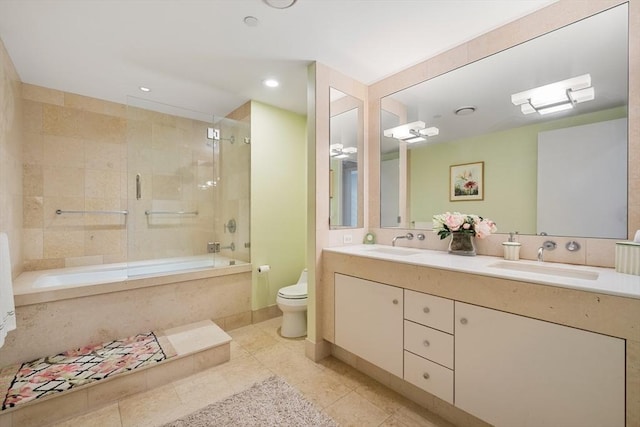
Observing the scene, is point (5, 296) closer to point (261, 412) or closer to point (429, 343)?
point (261, 412)

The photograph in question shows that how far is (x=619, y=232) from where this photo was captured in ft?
4.69

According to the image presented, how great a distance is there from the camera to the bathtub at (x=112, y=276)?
1974mm

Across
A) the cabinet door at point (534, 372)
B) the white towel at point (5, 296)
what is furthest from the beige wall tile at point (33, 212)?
the cabinet door at point (534, 372)

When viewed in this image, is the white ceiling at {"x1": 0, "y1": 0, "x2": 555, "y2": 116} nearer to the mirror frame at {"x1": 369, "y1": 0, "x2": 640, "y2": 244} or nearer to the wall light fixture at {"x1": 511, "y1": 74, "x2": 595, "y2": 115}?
the mirror frame at {"x1": 369, "y1": 0, "x2": 640, "y2": 244}

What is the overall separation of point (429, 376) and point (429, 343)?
0.19 meters

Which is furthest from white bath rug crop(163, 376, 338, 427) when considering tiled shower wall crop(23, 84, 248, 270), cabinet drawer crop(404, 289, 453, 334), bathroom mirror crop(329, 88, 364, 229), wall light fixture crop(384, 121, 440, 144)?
wall light fixture crop(384, 121, 440, 144)

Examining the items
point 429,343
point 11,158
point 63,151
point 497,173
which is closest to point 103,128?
point 63,151

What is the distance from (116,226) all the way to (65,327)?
1320mm

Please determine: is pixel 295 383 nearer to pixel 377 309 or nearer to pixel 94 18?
pixel 377 309

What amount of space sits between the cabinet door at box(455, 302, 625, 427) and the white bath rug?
2.75 feet

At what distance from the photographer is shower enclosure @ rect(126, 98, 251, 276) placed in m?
2.80

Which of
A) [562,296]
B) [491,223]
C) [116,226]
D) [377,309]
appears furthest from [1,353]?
[491,223]

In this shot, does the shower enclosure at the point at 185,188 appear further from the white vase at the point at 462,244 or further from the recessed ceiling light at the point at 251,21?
the white vase at the point at 462,244

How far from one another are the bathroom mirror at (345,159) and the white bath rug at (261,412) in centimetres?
131
